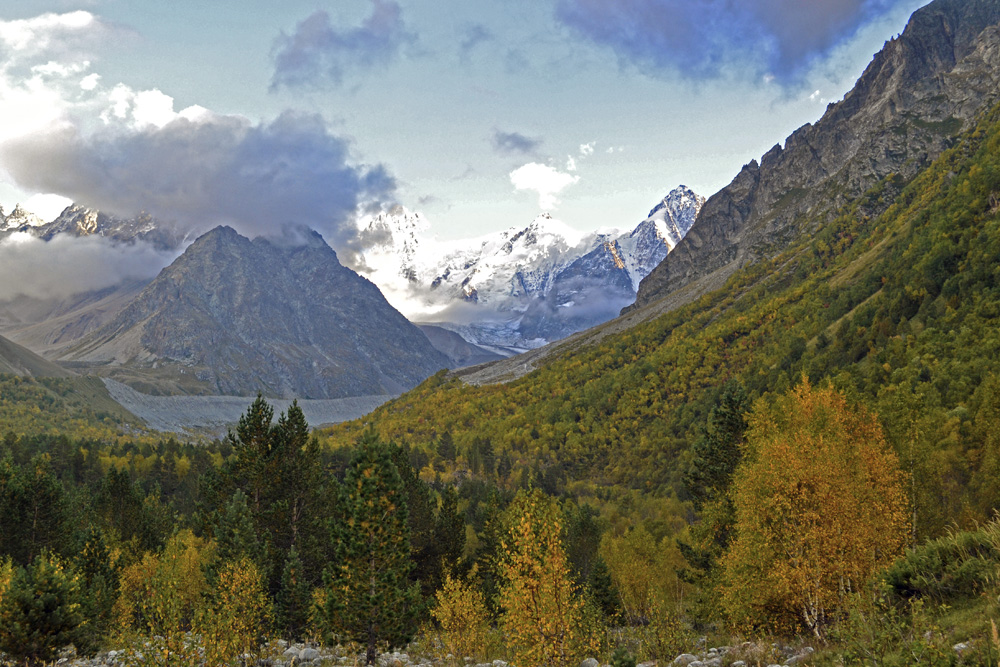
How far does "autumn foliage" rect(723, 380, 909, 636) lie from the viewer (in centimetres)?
2620

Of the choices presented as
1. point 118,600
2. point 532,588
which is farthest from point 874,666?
point 118,600

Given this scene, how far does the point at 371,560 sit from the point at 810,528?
25668 millimetres

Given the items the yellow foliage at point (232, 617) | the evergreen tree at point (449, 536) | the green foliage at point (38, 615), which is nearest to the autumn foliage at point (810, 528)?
the yellow foliage at point (232, 617)

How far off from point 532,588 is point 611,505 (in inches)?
4900

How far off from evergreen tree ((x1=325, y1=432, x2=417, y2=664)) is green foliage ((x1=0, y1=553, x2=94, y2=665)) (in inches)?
536

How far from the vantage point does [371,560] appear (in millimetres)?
38875

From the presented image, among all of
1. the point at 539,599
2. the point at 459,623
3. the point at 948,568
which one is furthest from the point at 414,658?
the point at 948,568

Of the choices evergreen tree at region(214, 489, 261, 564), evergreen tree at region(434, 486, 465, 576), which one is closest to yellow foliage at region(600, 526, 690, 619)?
evergreen tree at region(434, 486, 465, 576)

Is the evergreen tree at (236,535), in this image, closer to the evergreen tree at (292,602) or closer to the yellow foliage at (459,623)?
the evergreen tree at (292,602)

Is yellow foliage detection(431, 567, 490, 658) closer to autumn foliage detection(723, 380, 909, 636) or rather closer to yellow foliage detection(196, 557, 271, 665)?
yellow foliage detection(196, 557, 271, 665)

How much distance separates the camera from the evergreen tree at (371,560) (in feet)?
123

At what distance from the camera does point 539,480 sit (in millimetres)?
154625

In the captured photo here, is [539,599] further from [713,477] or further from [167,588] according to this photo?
[713,477]

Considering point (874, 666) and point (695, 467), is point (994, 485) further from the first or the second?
point (874, 666)
